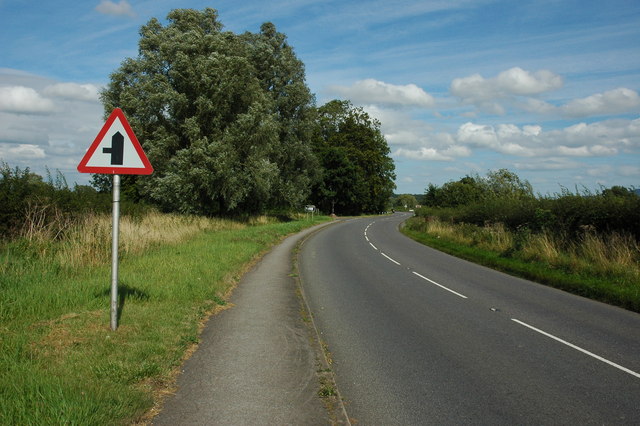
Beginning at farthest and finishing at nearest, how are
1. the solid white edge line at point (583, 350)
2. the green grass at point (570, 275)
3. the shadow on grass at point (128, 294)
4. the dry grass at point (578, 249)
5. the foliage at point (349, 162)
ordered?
the foliage at point (349, 162) < the dry grass at point (578, 249) < the green grass at point (570, 275) < the shadow on grass at point (128, 294) < the solid white edge line at point (583, 350)

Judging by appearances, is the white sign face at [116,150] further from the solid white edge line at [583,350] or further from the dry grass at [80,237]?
the solid white edge line at [583,350]

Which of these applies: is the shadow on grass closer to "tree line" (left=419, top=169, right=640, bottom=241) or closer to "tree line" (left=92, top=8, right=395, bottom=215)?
"tree line" (left=419, top=169, right=640, bottom=241)

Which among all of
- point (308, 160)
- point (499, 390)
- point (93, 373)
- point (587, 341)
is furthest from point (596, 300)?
point (308, 160)

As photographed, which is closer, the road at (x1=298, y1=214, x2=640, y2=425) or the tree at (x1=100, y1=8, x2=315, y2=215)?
the road at (x1=298, y1=214, x2=640, y2=425)

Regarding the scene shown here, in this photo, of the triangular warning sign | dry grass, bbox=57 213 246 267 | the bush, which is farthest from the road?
the bush

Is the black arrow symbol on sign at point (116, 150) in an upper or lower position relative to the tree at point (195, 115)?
lower

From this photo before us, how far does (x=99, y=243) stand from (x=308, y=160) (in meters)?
36.0

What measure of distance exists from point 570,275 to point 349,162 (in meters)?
62.8

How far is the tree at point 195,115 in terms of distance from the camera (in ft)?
101

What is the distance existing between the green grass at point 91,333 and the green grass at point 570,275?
8865mm

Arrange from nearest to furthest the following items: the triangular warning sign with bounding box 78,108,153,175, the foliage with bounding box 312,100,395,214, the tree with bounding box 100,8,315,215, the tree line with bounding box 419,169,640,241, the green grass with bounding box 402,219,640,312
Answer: the triangular warning sign with bounding box 78,108,153,175 → the green grass with bounding box 402,219,640,312 → the tree line with bounding box 419,169,640,241 → the tree with bounding box 100,8,315,215 → the foliage with bounding box 312,100,395,214

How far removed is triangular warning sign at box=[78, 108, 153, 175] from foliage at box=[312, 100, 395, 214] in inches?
2642

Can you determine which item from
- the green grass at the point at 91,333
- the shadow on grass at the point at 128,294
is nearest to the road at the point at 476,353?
the green grass at the point at 91,333

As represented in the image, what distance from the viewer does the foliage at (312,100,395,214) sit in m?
74.8
